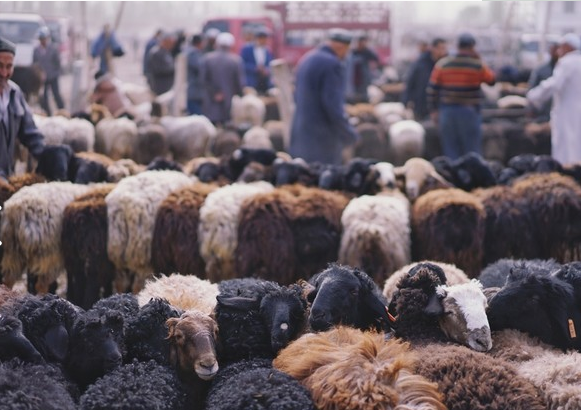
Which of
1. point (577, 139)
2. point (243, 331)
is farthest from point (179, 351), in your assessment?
point (577, 139)

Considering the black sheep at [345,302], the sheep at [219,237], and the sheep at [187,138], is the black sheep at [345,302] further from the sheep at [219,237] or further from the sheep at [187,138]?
the sheep at [187,138]

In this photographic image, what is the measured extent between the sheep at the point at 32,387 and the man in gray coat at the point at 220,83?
10865mm

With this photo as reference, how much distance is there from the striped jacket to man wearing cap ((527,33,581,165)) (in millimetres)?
706

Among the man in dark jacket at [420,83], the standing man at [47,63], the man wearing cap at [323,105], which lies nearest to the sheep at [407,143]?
the man in dark jacket at [420,83]

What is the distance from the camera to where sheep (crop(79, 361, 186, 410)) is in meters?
3.46

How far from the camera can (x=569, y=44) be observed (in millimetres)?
10430

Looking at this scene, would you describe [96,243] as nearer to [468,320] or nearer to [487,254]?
[487,254]

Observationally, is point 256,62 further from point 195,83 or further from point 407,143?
point 407,143

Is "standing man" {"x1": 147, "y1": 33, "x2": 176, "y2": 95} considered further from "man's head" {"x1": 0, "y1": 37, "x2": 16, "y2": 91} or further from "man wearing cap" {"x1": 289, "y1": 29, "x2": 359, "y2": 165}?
"man's head" {"x1": 0, "y1": 37, "x2": 16, "y2": 91}

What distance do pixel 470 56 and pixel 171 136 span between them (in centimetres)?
380

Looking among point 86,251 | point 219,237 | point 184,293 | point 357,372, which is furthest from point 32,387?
point 86,251

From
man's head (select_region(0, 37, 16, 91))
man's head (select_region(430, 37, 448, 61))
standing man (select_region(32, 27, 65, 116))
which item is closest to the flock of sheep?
man's head (select_region(0, 37, 16, 91))

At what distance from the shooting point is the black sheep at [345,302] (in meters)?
3.99

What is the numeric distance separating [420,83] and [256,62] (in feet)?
18.7
